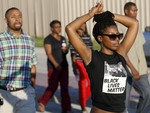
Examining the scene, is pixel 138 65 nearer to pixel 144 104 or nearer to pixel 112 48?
pixel 144 104

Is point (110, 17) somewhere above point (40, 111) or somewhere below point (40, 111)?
above

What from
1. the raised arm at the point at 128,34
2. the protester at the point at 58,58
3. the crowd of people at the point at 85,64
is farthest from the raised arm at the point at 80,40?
the protester at the point at 58,58

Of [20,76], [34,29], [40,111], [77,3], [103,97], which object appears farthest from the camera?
[34,29]

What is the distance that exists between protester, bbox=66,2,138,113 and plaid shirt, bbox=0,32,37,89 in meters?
1.42

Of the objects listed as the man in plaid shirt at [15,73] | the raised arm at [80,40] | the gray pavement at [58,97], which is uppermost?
the raised arm at [80,40]

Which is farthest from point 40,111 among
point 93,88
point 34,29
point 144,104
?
point 34,29

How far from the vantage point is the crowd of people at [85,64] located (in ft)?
17.3

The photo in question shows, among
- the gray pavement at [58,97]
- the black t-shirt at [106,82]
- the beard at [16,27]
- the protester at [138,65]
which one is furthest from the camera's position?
the gray pavement at [58,97]

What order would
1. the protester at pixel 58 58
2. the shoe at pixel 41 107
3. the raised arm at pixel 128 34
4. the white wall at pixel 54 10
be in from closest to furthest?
the raised arm at pixel 128 34
the protester at pixel 58 58
the shoe at pixel 41 107
the white wall at pixel 54 10

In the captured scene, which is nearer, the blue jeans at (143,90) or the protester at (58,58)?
the blue jeans at (143,90)

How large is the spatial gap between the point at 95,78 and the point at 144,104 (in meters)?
3.29

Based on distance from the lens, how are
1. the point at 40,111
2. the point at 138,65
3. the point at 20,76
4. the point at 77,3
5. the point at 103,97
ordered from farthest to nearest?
1. the point at 77,3
2. the point at 40,111
3. the point at 138,65
4. the point at 20,76
5. the point at 103,97

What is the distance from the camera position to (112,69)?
5293mm

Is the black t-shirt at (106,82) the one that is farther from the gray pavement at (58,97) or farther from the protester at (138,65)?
the gray pavement at (58,97)
